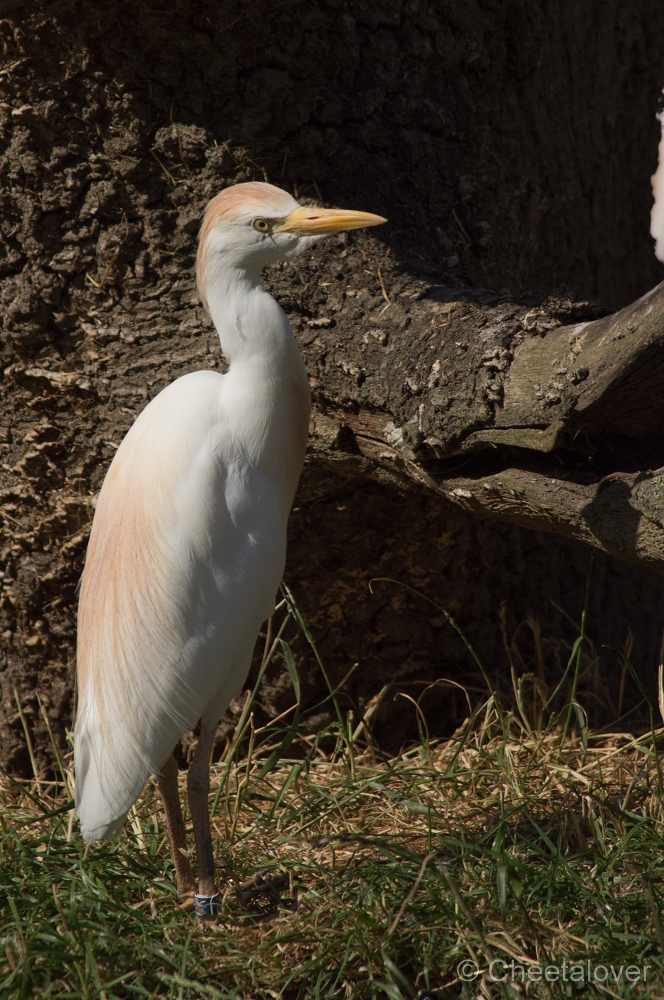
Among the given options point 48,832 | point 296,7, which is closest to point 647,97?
point 296,7

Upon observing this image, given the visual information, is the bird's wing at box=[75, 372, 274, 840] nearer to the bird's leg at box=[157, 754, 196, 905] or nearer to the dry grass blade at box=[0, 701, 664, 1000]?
the bird's leg at box=[157, 754, 196, 905]

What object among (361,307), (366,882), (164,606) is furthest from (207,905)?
(361,307)

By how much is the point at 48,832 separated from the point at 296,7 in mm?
2323

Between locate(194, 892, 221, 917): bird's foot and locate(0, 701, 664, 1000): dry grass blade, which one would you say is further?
locate(194, 892, 221, 917): bird's foot

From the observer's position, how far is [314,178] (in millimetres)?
2299

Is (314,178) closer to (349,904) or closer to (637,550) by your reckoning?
(637,550)

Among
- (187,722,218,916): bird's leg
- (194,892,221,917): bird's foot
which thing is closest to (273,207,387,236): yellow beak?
(187,722,218,916): bird's leg

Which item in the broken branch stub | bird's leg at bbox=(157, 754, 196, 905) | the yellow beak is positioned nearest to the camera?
the broken branch stub

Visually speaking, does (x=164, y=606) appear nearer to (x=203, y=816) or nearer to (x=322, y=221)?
(x=203, y=816)

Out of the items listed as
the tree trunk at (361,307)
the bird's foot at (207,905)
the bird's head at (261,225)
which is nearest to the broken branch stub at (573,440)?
the tree trunk at (361,307)

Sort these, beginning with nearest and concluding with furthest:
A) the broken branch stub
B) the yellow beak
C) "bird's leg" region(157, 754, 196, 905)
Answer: the broken branch stub → the yellow beak → "bird's leg" region(157, 754, 196, 905)

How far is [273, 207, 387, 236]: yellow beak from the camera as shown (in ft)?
5.89

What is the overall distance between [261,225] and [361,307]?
43 cm

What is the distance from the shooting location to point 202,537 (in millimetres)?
1796
